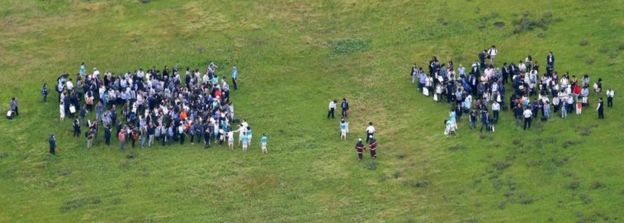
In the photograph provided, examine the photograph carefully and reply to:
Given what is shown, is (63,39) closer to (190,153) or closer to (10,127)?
(10,127)

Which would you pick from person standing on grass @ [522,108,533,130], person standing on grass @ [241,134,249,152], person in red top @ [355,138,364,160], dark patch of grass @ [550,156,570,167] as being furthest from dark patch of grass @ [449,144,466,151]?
person standing on grass @ [241,134,249,152]

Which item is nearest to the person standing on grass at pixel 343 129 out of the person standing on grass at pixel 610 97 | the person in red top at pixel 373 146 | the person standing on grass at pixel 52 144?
the person in red top at pixel 373 146

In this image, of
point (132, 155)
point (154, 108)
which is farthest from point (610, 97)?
point (132, 155)

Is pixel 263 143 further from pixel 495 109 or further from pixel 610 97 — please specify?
pixel 610 97

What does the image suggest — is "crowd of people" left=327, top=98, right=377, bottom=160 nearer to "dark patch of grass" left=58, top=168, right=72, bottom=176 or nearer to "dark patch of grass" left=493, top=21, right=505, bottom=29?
"dark patch of grass" left=493, top=21, right=505, bottom=29

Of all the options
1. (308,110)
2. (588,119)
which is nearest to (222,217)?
(308,110)

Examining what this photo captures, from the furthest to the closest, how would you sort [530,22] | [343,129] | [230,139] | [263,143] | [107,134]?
1. [530,22]
2. [107,134]
3. [343,129]
4. [230,139]
5. [263,143]

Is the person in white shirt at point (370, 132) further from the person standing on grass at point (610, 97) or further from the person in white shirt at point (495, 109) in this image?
the person standing on grass at point (610, 97)
